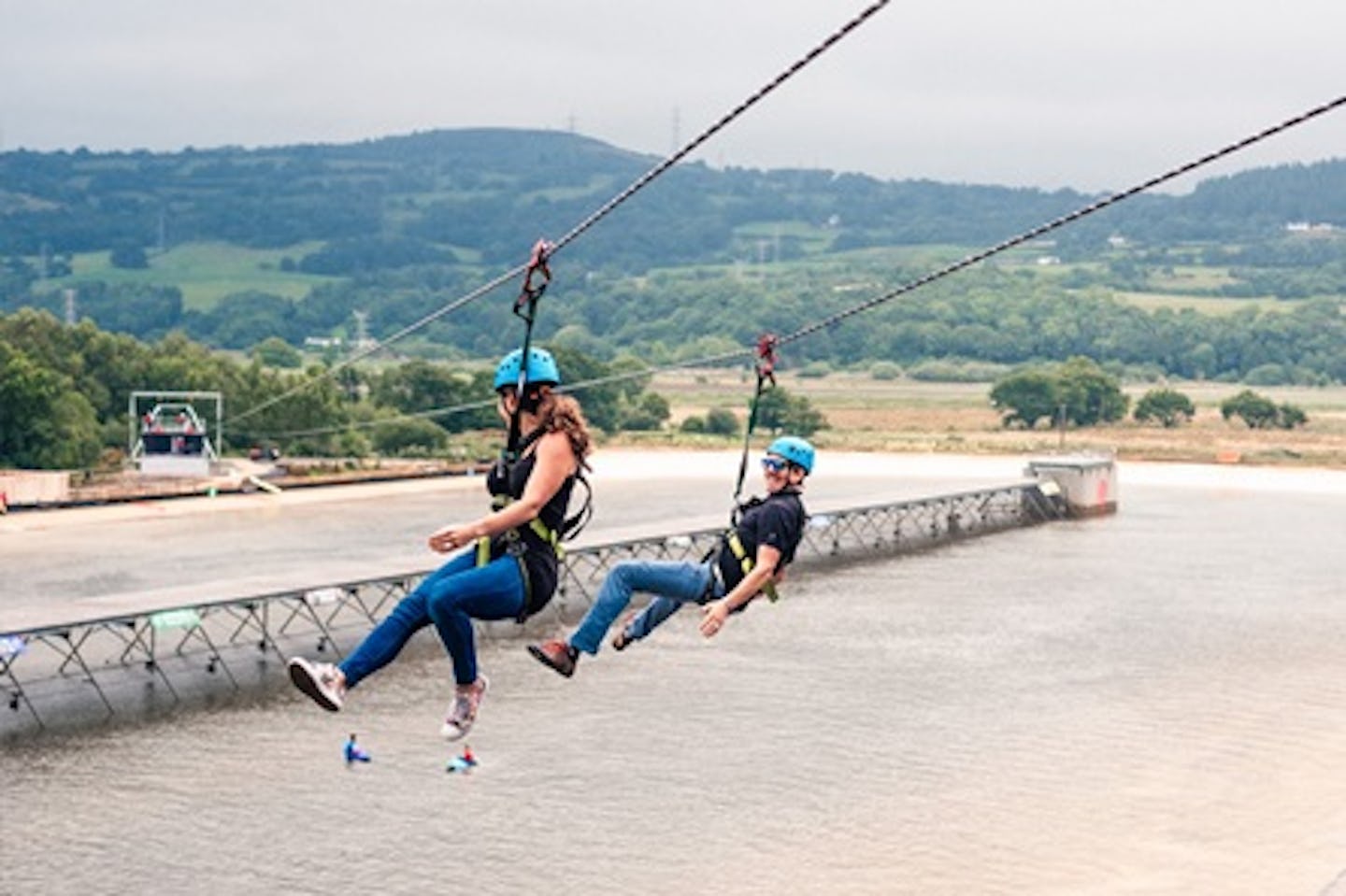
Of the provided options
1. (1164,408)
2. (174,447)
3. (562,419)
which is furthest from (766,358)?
(1164,408)

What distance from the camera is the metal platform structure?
38031 millimetres

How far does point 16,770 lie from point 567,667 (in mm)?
21632

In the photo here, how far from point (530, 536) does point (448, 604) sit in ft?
2.10

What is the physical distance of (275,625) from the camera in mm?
48250

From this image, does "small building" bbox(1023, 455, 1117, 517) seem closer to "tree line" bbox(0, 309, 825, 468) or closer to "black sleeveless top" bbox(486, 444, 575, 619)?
"tree line" bbox(0, 309, 825, 468)

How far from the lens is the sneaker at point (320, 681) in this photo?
1224cm

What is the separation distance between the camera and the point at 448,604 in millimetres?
12398

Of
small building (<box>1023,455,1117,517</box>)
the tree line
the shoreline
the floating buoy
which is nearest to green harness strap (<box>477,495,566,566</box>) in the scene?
the floating buoy

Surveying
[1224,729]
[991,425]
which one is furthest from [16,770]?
[991,425]

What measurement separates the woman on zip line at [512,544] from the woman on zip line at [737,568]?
51.7 inches

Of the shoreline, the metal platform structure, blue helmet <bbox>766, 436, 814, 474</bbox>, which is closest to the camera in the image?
blue helmet <bbox>766, 436, 814, 474</bbox>

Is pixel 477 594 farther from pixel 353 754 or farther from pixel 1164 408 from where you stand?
pixel 1164 408

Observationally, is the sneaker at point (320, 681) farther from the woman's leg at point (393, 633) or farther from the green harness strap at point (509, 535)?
the green harness strap at point (509, 535)

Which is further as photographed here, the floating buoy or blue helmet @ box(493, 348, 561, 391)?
the floating buoy
